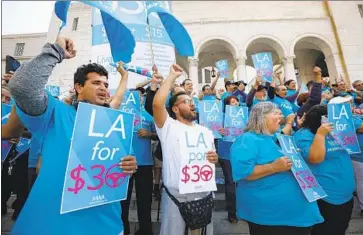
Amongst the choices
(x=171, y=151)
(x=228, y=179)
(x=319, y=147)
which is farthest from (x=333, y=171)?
(x=171, y=151)

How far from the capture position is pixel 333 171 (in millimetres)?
2320

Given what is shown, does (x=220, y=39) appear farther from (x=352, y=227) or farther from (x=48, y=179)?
(x=48, y=179)

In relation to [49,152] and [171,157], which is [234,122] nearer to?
[171,157]

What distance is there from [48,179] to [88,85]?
0.64 m

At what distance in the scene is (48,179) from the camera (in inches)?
50.1

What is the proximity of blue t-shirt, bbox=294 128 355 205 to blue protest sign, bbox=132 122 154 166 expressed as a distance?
5.64 feet

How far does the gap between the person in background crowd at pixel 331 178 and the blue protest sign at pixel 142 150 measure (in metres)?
1.73

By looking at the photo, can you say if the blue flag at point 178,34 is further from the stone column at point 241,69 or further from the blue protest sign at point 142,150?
the stone column at point 241,69

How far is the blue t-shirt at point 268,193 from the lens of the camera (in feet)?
6.04

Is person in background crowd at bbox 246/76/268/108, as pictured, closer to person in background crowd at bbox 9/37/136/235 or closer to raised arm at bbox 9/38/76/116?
person in background crowd at bbox 9/37/136/235

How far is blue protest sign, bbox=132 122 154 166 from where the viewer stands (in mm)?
2814

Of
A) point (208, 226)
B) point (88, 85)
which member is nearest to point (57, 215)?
point (88, 85)

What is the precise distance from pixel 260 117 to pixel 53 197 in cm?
175

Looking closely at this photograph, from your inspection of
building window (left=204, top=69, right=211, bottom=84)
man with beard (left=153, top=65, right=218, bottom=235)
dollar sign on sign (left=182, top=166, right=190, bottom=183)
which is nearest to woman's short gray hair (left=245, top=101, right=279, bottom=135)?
man with beard (left=153, top=65, right=218, bottom=235)
